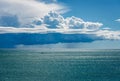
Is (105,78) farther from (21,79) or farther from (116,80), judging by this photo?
(21,79)

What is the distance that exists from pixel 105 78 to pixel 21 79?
21422 mm

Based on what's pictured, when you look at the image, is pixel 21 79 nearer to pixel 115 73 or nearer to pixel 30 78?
pixel 30 78

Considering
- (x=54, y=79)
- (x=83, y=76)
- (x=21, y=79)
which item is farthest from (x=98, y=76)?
(x=21, y=79)

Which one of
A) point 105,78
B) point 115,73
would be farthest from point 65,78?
point 115,73

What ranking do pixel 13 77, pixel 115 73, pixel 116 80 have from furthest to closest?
1. pixel 115 73
2. pixel 13 77
3. pixel 116 80

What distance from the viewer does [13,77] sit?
114m

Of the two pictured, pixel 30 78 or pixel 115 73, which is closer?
pixel 30 78

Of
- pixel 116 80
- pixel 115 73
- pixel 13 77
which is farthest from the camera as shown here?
pixel 115 73

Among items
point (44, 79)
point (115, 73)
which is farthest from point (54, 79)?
point (115, 73)

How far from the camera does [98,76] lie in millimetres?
116000

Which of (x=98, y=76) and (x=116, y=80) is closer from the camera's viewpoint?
(x=116, y=80)

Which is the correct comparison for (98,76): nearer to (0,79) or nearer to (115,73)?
(115,73)

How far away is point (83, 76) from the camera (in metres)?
116

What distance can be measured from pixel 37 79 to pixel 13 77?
791cm
